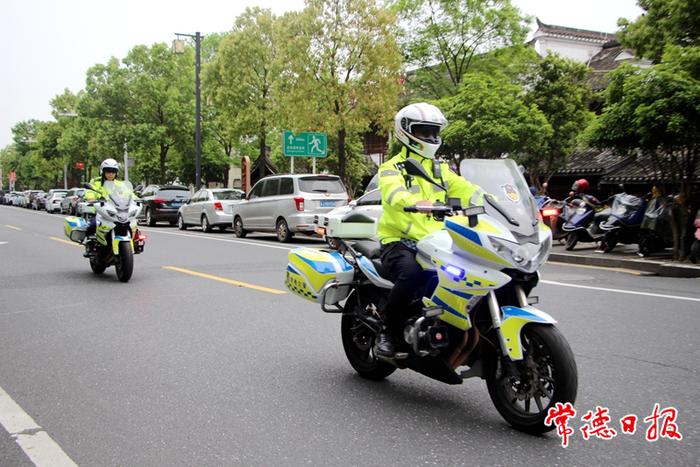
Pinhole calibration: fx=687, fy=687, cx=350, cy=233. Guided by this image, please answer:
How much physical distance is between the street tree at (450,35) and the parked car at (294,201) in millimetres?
12255

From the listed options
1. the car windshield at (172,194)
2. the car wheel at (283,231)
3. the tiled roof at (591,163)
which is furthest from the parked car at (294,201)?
the tiled roof at (591,163)

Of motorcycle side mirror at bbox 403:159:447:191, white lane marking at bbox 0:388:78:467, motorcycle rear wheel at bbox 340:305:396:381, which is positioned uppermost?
motorcycle side mirror at bbox 403:159:447:191

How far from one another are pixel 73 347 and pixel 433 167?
369cm

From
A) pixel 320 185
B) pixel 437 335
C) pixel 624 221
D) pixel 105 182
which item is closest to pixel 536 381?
pixel 437 335

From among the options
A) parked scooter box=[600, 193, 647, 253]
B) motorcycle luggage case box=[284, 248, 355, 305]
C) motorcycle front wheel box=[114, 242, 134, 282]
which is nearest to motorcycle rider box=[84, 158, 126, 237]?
motorcycle front wheel box=[114, 242, 134, 282]

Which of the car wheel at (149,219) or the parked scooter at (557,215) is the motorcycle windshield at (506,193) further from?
the car wheel at (149,219)

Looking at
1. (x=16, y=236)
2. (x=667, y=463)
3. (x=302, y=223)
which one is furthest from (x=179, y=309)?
(x=16, y=236)

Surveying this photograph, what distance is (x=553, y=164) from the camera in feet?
81.4

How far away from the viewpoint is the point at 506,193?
3.82 metres

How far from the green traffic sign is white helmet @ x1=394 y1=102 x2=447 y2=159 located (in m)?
22.6

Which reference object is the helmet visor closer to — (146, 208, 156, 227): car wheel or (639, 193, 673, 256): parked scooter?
(639, 193, 673, 256): parked scooter

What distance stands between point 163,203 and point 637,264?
1958 centimetres

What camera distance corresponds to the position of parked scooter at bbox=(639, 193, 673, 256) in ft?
43.2

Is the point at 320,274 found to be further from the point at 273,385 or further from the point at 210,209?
the point at 210,209
